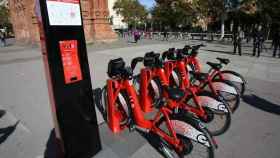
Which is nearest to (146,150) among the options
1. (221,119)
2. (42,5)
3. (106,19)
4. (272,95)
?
(221,119)

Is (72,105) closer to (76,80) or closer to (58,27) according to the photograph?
(76,80)

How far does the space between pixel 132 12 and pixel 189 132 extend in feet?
190

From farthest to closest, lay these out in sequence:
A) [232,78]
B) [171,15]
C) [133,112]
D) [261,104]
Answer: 1. [171,15]
2. [261,104]
3. [232,78]
4. [133,112]

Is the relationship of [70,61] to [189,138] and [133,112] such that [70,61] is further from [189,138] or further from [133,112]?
[189,138]

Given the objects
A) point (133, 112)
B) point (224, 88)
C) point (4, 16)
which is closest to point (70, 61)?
point (133, 112)

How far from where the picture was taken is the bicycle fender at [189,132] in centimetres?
243

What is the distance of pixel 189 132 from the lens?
8.15 feet

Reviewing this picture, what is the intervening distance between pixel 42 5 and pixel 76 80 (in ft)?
2.89

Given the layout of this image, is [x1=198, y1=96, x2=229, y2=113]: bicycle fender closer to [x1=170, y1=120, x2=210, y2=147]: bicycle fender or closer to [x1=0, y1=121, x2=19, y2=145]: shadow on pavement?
[x1=170, y1=120, x2=210, y2=147]: bicycle fender

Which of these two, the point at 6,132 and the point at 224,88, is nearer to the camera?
the point at 6,132

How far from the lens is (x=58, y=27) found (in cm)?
221

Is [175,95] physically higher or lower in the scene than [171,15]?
lower

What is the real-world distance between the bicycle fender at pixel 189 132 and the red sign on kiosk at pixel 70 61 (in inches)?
50.5

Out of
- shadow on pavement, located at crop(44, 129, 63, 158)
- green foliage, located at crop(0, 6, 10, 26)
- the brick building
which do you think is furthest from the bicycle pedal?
green foliage, located at crop(0, 6, 10, 26)
